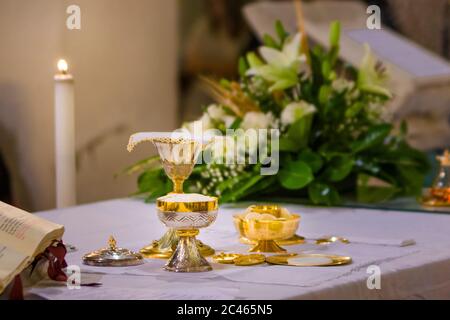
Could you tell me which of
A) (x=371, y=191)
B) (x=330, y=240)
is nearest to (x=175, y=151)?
(x=330, y=240)

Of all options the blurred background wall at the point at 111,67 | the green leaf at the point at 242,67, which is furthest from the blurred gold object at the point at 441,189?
the blurred background wall at the point at 111,67

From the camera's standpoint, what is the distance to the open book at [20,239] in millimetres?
1223

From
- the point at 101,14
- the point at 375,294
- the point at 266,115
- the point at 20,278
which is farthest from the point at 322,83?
the point at 101,14

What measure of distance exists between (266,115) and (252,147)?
115mm

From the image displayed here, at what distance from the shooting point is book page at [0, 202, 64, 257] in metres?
1.26

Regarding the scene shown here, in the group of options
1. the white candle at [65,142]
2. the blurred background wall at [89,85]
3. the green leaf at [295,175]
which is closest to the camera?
the white candle at [65,142]

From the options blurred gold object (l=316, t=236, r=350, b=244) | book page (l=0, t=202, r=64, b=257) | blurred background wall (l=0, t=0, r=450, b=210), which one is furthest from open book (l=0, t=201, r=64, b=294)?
blurred background wall (l=0, t=0, r=450, b=210)

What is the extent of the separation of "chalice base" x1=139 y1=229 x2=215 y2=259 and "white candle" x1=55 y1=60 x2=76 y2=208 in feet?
0.90

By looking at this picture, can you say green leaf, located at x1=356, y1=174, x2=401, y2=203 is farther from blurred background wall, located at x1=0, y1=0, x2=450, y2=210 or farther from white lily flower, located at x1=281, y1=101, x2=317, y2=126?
blurred background wall, located at x1=0, y1=0, x2=450, y2=210

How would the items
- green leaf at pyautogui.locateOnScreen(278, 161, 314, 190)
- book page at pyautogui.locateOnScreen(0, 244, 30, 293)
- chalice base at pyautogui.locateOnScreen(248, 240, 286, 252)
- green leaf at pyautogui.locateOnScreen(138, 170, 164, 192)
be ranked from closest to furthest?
1. book page at pyautogui.locateOnScreen(0, 244, 30, 293)
2. chalice base at pyautogui.locateOnScreen(248, 240, 286, 252)
3. green leaf at pyautogui.locateOnScreen(278, 161, 314, 190)
4. green leaf at pyautogui.locateOnScreen(138, 170, 164, 192)

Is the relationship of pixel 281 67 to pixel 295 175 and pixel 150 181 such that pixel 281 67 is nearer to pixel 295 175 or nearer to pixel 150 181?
pixel 295 175

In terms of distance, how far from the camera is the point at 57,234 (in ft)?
4.23

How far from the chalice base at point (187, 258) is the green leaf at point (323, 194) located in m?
0.78

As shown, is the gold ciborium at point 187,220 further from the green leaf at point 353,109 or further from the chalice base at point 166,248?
the green leaf at point 353,109
